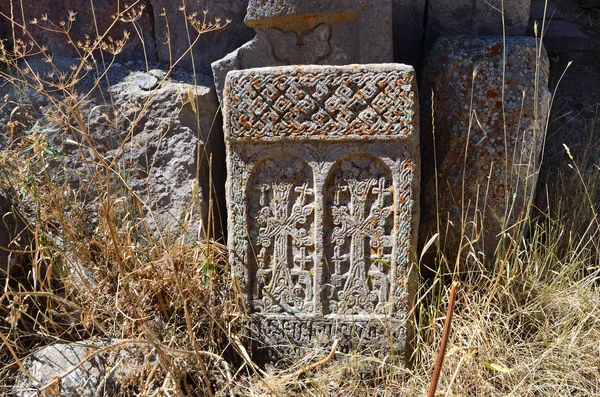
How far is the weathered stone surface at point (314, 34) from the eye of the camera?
2779mm

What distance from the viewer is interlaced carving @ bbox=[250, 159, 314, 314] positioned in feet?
8.45

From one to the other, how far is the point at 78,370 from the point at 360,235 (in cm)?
115

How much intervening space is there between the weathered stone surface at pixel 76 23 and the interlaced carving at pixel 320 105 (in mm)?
964

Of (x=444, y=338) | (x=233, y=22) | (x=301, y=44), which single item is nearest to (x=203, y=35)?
(x=233, y=22)

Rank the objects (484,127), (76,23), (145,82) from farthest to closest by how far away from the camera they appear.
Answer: (76,23) < (145,82) < (484,127)

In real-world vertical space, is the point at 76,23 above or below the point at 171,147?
above

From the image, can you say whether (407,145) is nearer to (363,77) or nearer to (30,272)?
(363,77)

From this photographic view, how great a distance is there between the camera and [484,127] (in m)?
2.78

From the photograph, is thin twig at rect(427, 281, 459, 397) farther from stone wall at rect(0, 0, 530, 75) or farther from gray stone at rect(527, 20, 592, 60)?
gray stone at rect(527, 20, 592, 60)

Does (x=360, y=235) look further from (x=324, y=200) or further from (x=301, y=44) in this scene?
(x=301, y=44)

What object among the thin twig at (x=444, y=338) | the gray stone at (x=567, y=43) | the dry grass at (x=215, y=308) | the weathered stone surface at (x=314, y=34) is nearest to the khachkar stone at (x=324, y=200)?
the dry grass at (x=215, y=308)

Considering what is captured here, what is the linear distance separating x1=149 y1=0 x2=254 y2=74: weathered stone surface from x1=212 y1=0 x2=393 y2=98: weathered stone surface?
0.95ft

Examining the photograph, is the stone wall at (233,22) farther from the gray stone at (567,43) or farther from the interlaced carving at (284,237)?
the gray stone at (567,43)

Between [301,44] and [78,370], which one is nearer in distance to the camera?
[78,370]
